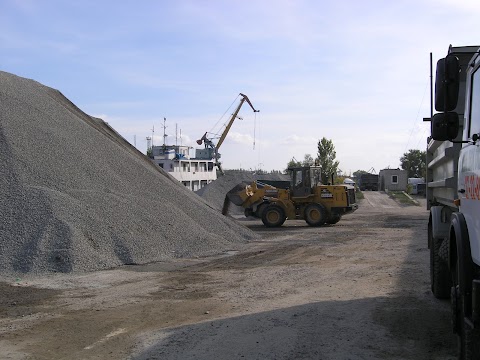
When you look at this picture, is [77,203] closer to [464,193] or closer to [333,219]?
[464,193]


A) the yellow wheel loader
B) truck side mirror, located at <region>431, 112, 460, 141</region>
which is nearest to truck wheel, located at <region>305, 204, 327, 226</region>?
the yellow wheel loader

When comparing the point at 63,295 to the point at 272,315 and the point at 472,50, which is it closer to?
the point at 272,315

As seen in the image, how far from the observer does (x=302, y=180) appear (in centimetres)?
2445

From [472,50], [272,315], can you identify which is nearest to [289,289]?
[272,315]

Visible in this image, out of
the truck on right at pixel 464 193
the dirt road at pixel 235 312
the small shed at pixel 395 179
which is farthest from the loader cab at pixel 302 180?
the small shed at pixel 395 179

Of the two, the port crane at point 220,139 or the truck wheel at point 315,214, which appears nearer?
the truck wheel at point 315,214

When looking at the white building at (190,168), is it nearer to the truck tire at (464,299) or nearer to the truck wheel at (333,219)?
the truck wheel at (333,219)

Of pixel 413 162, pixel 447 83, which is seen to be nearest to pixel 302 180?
pixel 447 83

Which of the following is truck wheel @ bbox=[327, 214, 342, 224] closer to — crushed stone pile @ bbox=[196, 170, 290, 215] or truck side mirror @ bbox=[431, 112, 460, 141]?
crushed stone pile @ bbox=[196, 170, 290, 215]

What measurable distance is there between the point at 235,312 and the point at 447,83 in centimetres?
460

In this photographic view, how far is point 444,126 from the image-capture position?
16.6 ft

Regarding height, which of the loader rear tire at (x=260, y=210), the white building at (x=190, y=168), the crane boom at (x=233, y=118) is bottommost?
the loader rear tire at (x=260, y=210)

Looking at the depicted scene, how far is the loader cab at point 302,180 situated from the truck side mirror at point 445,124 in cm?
1923

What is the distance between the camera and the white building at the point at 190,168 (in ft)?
212
